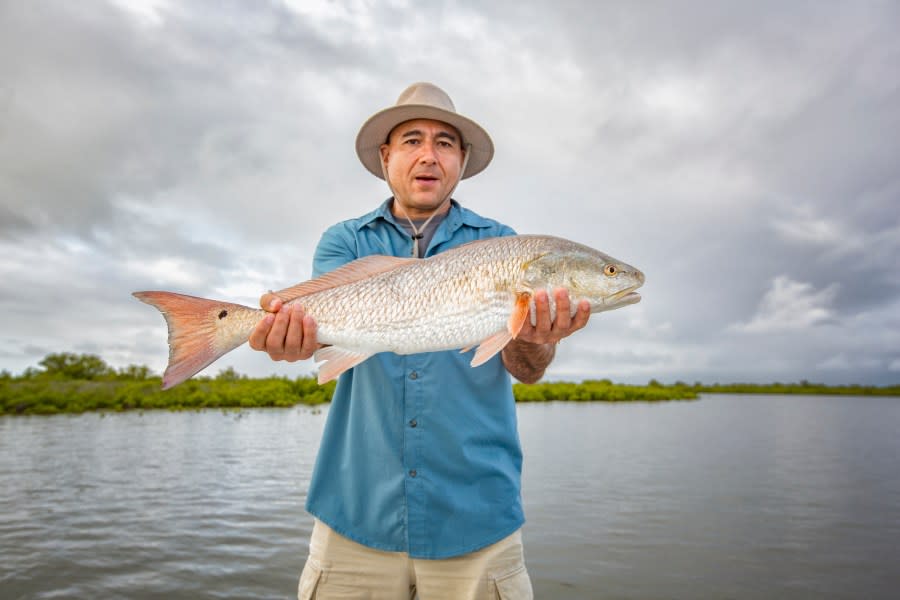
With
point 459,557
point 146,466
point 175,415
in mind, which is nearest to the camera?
point 459,557

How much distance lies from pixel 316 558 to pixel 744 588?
6.97 m

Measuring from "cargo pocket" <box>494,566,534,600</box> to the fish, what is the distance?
1.11 m

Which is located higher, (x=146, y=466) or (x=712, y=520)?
(x=146, y=466)

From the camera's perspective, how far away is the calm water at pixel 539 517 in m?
7.20

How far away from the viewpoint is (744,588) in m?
7.31

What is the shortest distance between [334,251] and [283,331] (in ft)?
2.21

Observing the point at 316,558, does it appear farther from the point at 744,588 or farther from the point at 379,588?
the point at 744,588

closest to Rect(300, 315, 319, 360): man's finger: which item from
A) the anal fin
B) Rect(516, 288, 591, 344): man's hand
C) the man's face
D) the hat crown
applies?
the anal fin

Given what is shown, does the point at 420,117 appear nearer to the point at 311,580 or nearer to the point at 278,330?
the point at 278,330

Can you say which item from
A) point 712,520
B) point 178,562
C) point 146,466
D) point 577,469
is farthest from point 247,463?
point 712,520

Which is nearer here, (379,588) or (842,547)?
(379,588)

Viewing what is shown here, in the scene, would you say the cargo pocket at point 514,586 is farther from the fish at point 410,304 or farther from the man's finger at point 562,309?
the man's finger at point 562,309

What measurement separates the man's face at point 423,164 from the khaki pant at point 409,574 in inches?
73.3

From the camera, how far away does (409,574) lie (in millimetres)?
2721
